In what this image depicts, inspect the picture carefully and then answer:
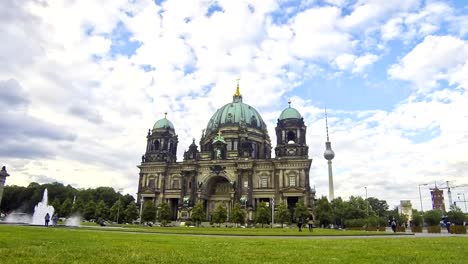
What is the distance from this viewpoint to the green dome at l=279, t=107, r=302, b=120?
83662 mm

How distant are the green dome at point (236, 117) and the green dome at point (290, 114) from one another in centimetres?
1095

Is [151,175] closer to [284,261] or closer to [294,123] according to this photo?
[294,123]

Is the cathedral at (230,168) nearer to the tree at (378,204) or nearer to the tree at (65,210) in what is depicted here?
the tree at (65,210)

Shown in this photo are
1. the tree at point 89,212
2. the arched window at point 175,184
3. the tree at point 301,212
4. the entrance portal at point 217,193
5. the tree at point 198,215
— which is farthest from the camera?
the arched window at point 175,184

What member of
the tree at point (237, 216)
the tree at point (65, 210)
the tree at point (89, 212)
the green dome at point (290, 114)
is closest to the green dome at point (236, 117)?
the green dome at point (290, 114)

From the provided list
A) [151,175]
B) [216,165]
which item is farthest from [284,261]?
[151,175]

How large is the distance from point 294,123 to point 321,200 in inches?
773

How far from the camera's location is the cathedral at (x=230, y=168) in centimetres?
7606

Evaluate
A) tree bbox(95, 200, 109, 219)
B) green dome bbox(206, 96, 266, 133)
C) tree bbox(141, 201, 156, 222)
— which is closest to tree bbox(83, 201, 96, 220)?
tree bbox(95, 200, 109, 219)

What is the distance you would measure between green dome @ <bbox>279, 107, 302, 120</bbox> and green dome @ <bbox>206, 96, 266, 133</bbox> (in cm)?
1095

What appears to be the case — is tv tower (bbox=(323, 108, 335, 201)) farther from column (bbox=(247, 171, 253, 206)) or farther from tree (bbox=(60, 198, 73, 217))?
tree (bbox=(60, 198, 73, 217))

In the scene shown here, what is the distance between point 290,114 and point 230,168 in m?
19.7

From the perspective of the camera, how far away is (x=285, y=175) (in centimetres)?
7631

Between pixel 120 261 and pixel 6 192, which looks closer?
pixel 120 261
